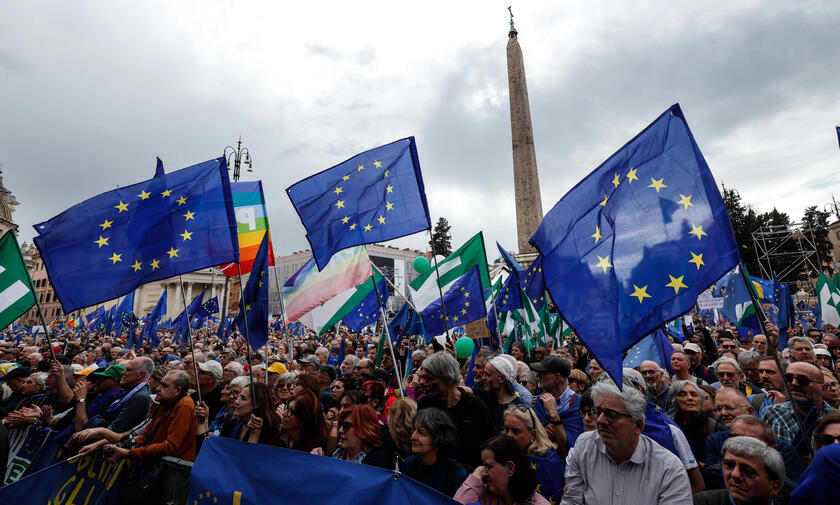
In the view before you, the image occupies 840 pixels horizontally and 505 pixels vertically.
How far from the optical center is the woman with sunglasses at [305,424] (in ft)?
13.3

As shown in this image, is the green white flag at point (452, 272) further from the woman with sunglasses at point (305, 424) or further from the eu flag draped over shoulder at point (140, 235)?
the woman with sunglasses at point (305, 424)

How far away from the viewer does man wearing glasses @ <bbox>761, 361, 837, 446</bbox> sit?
3.71 m

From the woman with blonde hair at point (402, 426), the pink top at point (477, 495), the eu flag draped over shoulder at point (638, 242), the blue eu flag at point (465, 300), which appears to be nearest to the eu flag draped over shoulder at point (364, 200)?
the blue eu flag at point (465, 300)

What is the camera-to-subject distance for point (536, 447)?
322 cm

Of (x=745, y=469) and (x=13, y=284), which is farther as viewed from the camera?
(x=13, y=284)

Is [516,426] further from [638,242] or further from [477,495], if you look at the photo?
[638,242]

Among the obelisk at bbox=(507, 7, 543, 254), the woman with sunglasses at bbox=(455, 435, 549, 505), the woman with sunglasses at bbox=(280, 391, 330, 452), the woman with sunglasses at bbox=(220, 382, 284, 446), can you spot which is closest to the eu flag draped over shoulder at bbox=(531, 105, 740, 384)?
the woman with sunglasses at bbox=(455, 435, 549, 505)

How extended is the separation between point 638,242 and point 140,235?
17.7 ft

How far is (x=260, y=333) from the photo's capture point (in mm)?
6531

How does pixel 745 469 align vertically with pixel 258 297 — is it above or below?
below

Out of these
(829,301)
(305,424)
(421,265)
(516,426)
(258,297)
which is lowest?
(829,301)

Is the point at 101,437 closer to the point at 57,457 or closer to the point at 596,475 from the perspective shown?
the point at 57,457

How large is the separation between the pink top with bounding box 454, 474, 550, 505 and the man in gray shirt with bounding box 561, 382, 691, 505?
199mm

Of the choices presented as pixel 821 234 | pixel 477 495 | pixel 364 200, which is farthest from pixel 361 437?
pixel 821 234
